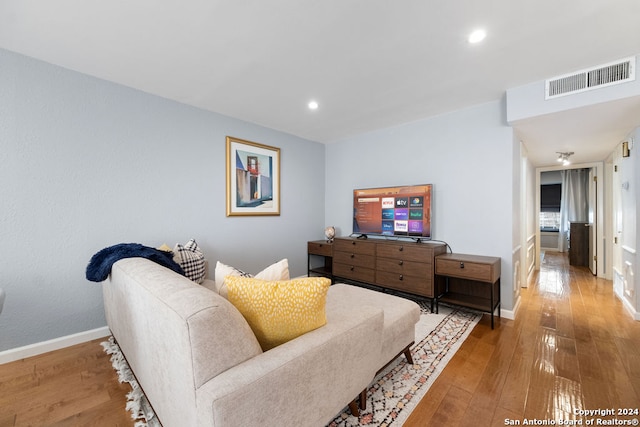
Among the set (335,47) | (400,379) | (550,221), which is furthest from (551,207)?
(335,47)

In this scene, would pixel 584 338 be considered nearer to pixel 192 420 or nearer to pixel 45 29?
pixel 192 420

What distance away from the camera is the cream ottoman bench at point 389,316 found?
166 centimetres

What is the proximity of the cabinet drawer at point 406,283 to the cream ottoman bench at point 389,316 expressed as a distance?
0.99 metres

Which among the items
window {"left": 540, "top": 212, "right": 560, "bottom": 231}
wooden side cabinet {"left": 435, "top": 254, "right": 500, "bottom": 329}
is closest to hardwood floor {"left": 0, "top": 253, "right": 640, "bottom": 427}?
wooden side cabinet {"left": 435, "top": 254, "right": 500, "bottom": 329}

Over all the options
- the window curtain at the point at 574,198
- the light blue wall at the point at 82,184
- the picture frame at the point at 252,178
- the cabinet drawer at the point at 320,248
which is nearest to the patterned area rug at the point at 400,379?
the light blue wall at the point at 82,184

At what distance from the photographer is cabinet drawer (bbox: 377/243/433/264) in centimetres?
291

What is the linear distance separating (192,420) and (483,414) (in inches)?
61.3

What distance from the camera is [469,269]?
8.72ft

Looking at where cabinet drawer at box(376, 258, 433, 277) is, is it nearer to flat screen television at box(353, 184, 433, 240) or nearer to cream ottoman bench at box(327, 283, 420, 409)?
flat screen television at box(353, 184, 433, 240)

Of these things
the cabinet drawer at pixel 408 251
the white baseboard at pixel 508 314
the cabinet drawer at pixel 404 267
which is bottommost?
the white baseboard at pixel 508 314

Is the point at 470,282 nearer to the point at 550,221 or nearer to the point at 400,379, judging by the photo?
the point at 400,379

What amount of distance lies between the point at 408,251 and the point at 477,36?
82.4 inches

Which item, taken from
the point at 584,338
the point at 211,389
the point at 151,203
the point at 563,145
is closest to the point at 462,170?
the point at 563,145

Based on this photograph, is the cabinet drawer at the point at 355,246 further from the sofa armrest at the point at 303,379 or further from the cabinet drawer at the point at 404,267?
the sofa armrest at the point at 303,379
